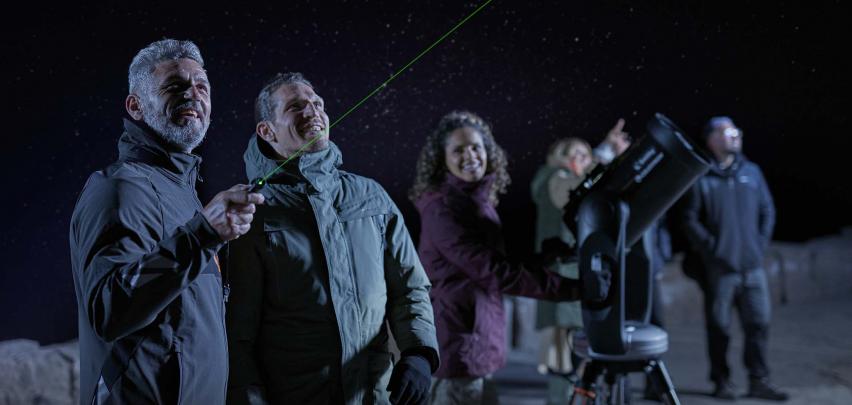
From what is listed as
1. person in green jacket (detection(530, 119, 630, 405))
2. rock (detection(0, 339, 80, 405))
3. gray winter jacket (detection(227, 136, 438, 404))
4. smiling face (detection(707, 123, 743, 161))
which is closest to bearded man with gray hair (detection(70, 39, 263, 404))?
gray winter jacket (detection(227, 136, 438, 404))

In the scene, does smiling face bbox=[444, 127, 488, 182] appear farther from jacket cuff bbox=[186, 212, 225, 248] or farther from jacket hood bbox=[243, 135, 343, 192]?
jacket cuff bbox=[186, 212, 225, 248]

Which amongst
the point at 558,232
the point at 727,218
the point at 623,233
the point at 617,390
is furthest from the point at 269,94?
the point at 727,218

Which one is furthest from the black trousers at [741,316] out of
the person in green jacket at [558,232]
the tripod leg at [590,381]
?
the tripod leg at [590,381]

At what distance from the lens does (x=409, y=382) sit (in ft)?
5.94

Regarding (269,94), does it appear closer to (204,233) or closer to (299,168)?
(299,168)

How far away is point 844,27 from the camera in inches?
240

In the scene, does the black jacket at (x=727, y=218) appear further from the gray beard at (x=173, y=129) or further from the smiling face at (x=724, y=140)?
the gray beard at (x=173, y=129)

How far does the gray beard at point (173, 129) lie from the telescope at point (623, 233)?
55.4 inches

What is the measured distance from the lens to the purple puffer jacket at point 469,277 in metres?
2.77

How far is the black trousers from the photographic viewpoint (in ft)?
15.3

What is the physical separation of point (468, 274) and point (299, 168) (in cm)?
112

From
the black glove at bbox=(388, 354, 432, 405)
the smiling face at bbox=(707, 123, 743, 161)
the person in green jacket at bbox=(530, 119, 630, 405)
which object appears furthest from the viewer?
the smiling face at bbox=(707, 123, 743, 161)

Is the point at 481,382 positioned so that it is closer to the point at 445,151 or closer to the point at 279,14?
the point at 445,151

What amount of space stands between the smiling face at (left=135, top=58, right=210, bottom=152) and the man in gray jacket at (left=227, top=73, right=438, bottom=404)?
257mm
